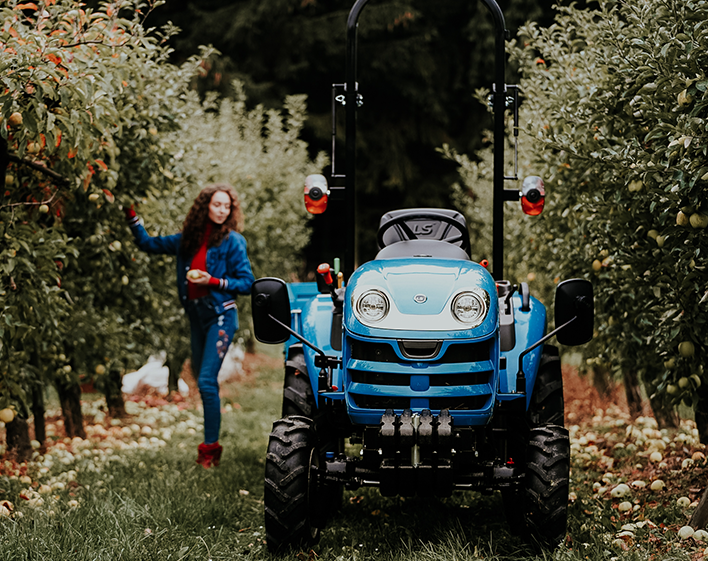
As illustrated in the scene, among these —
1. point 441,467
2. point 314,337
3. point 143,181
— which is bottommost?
point 441,467

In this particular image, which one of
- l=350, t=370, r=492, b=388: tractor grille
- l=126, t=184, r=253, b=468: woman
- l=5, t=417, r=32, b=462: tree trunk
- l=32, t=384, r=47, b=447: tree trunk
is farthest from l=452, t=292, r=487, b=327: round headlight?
l=32, t=384, r=47, b=447: tree trunk

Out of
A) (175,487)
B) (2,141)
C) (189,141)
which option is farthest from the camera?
(189,141)

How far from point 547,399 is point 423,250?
3.15 ft

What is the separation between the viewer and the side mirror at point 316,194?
389 cm

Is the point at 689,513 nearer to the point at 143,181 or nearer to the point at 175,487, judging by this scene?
the point at 175,487

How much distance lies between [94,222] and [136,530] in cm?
265

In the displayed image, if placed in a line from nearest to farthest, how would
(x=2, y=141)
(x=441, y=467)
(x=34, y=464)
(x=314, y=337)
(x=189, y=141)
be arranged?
(x=441, y=467)
(x=314, y=337)
(x=2, y=141)
(x=34, y=464)
(x=189, y=141)

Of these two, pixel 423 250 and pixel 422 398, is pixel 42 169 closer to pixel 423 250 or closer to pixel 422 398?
pixel 423 250

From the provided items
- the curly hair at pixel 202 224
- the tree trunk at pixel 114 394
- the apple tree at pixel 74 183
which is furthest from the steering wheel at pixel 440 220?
the tree trunk at pixel 114 394

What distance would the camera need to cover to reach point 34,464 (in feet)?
17.2

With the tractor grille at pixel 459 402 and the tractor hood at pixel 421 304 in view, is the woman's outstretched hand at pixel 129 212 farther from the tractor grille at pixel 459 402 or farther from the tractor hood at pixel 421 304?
the tractor grille at pixel 459 402

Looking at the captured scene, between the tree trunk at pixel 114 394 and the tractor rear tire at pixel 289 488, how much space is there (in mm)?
4077

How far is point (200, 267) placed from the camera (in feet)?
18.3

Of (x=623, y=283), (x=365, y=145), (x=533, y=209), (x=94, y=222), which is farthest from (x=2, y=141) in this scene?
(x=365, y=145)
